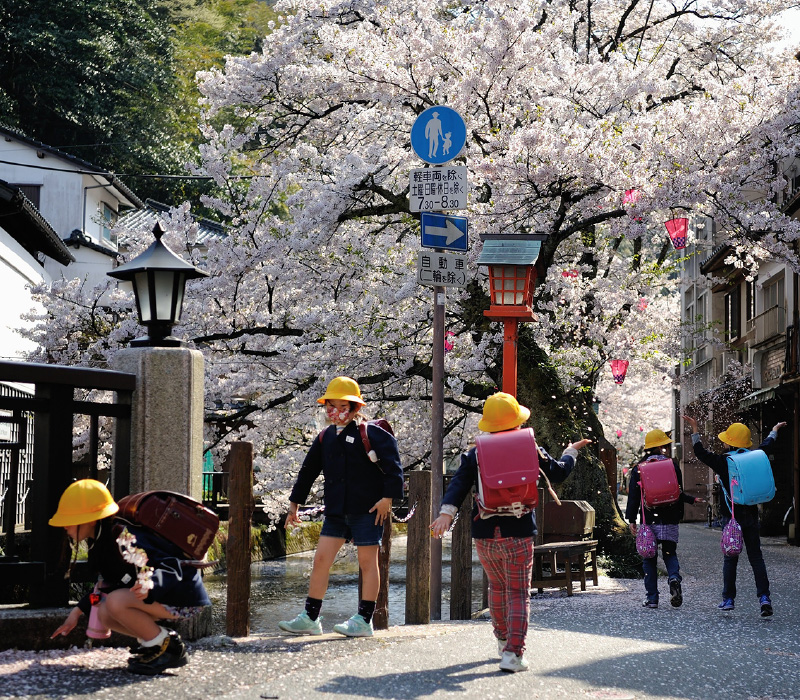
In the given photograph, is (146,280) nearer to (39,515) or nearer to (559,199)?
(39,515)

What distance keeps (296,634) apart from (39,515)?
183 cm

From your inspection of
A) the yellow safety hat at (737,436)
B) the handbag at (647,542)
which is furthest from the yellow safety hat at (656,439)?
the handbag at (647,542)

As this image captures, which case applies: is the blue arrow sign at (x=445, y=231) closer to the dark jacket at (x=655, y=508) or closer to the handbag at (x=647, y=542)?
the dark jacket at (x=655, y=508)

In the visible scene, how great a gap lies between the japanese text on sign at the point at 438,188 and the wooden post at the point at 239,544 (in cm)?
342

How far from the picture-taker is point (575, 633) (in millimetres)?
7684

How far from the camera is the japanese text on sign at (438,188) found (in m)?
8.77

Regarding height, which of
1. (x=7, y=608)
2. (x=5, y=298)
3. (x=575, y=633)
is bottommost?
(x=575, y=633)

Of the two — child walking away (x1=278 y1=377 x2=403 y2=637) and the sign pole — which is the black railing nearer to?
child walking away (x1=278 y1=377 x2=403 y2=637)

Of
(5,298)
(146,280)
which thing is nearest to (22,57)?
(5,298)

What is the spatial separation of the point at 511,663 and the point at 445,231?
4.26 metres

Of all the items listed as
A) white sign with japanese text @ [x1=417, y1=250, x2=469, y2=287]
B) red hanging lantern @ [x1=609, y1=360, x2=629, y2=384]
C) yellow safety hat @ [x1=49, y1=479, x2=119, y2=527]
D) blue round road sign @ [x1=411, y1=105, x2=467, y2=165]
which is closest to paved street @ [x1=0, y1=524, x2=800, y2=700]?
yellow safety hat @ [x1=49, y1=479, x2=119, y2=527]

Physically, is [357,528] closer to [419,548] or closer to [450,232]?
[419,548]

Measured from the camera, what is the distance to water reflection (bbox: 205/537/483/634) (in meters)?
14.0

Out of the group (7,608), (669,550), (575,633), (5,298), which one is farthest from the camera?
(5,298)
